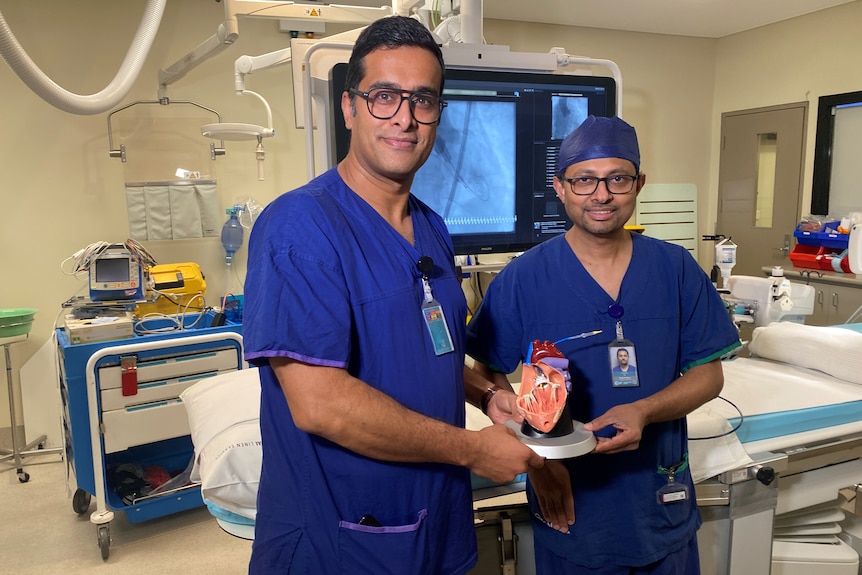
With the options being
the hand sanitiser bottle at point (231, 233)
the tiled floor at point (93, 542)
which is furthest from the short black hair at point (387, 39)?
the hand sanitiser bottle at point (231, 233)

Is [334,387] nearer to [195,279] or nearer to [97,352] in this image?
[97,352]

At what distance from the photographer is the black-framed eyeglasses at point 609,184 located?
1.29 m

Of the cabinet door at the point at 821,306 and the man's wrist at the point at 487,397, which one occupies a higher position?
the man's wrist at the point at 487,397

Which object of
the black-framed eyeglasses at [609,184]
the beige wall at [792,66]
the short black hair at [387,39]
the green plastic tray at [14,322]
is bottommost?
the green plastic tray at [14,322]

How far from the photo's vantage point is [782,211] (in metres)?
5.09

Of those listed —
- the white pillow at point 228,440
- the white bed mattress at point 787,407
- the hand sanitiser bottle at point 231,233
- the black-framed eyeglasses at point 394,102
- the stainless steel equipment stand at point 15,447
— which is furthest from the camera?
the hand sanitiser bottle at point 231,233

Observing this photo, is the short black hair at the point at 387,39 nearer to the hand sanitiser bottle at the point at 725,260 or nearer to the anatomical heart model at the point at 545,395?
the anatomical heart model at the point at 545,395

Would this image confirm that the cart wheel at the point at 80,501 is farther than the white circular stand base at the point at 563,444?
Yes

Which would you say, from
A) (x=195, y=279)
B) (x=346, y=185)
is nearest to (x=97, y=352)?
(x=195, y=279)

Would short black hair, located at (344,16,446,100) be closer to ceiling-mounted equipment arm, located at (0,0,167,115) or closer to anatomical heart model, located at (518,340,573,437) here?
anatomical heart model, located at (518,340,573,437)

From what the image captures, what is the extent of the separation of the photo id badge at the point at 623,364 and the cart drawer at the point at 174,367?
218 cm

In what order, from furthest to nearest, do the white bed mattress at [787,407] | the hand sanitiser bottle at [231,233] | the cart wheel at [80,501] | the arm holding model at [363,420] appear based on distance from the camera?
the hand sanitiser bottle at [231,233] → the cart wheel at [80,501] → the white bed mattress at [787,407] → the arm holding model at [363,420]

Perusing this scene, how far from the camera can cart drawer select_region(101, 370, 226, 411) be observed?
2.71m

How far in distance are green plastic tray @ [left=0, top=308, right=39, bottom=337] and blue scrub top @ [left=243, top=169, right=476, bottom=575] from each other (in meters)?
2.85
